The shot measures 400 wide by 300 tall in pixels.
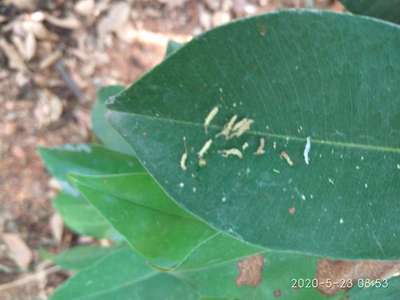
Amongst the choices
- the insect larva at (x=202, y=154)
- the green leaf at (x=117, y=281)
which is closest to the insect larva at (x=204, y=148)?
the insect larva at (x=202, y=154)

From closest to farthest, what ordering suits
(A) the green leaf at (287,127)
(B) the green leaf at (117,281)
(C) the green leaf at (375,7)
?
1. (A) the green leaf at (287,127)
2. (C) the green leaf at (375,7)
3. (B) the green leaf at (117,281)

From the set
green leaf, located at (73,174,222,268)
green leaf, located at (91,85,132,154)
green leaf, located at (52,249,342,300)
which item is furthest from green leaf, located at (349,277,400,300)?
green leaf, located at (91,85,132,154)

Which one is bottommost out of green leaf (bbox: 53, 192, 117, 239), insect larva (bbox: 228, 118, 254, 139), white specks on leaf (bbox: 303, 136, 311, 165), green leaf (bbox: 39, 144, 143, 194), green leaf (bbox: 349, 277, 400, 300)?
green leaf (bbox: 53, 192, 117, 239)

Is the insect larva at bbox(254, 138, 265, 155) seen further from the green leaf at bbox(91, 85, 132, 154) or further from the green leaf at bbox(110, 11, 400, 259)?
the green leaf at bbox(91, 85, 132, 154)

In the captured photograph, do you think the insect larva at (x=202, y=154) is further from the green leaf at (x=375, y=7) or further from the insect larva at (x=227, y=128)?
the green leaf at (x=375, y=7)

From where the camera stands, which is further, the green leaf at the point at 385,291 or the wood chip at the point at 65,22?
the wood chip at the point at 65,22

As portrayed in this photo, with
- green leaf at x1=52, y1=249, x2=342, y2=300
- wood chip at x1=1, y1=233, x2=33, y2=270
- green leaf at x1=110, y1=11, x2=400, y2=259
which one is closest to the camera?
green leaf at x1=110, y1=11, x2=400, y2=259

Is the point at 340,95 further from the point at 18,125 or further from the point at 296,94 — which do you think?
the point at 18,125

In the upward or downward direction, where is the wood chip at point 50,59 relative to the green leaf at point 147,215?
downward
